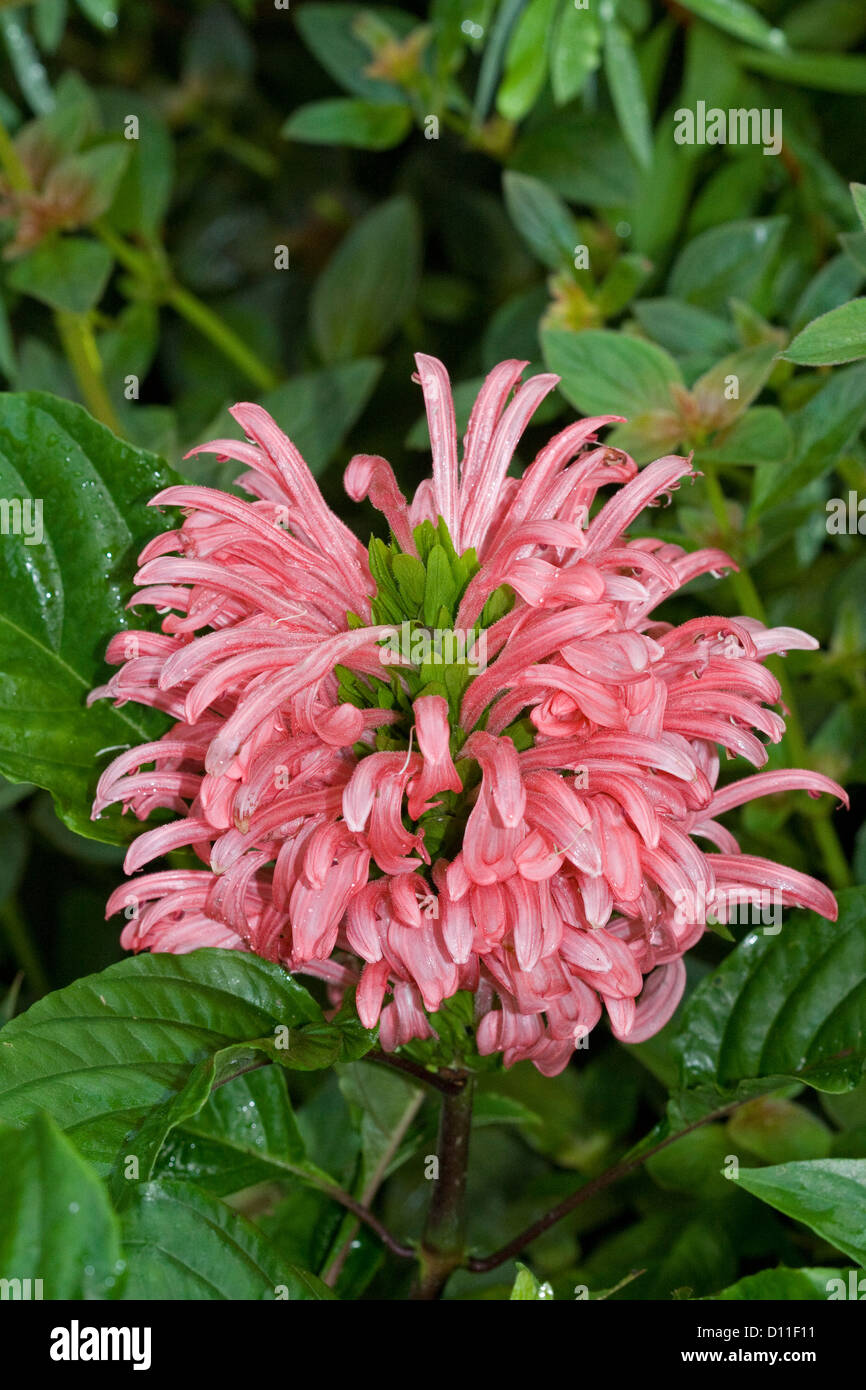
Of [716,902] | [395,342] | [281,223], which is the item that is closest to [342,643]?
[716,902]

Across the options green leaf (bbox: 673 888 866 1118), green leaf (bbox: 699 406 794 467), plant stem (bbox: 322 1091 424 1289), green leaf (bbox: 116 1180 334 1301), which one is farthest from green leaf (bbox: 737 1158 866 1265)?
green leaf (bbox: 699 406 794 467)

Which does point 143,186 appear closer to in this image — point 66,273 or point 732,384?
point 66,273

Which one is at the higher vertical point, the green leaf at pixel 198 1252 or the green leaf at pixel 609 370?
the green leaf at pixel 609 370

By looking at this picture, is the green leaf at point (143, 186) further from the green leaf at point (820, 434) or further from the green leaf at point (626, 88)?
the green leaf at point (820, 434)

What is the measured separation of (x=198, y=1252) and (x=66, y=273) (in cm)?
90

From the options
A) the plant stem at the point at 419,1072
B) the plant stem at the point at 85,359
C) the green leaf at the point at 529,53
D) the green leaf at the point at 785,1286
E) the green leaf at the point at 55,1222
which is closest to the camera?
the green leaf at the point at 55,1222

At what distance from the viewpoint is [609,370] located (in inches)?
34.8

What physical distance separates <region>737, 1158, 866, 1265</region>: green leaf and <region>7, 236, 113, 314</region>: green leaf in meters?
0.92

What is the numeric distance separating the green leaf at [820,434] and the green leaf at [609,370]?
10 centimetres

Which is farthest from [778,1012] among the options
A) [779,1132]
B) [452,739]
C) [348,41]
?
[348,41]

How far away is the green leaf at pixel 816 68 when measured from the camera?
1138mm

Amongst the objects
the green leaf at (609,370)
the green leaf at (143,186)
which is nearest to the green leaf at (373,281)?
the green leaf at (143,186)

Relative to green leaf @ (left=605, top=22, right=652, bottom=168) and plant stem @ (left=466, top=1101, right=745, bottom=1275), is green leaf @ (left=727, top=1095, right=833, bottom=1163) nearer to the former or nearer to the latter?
plant stem @ (left=466, top=1101, right=745, bottom=1275)
